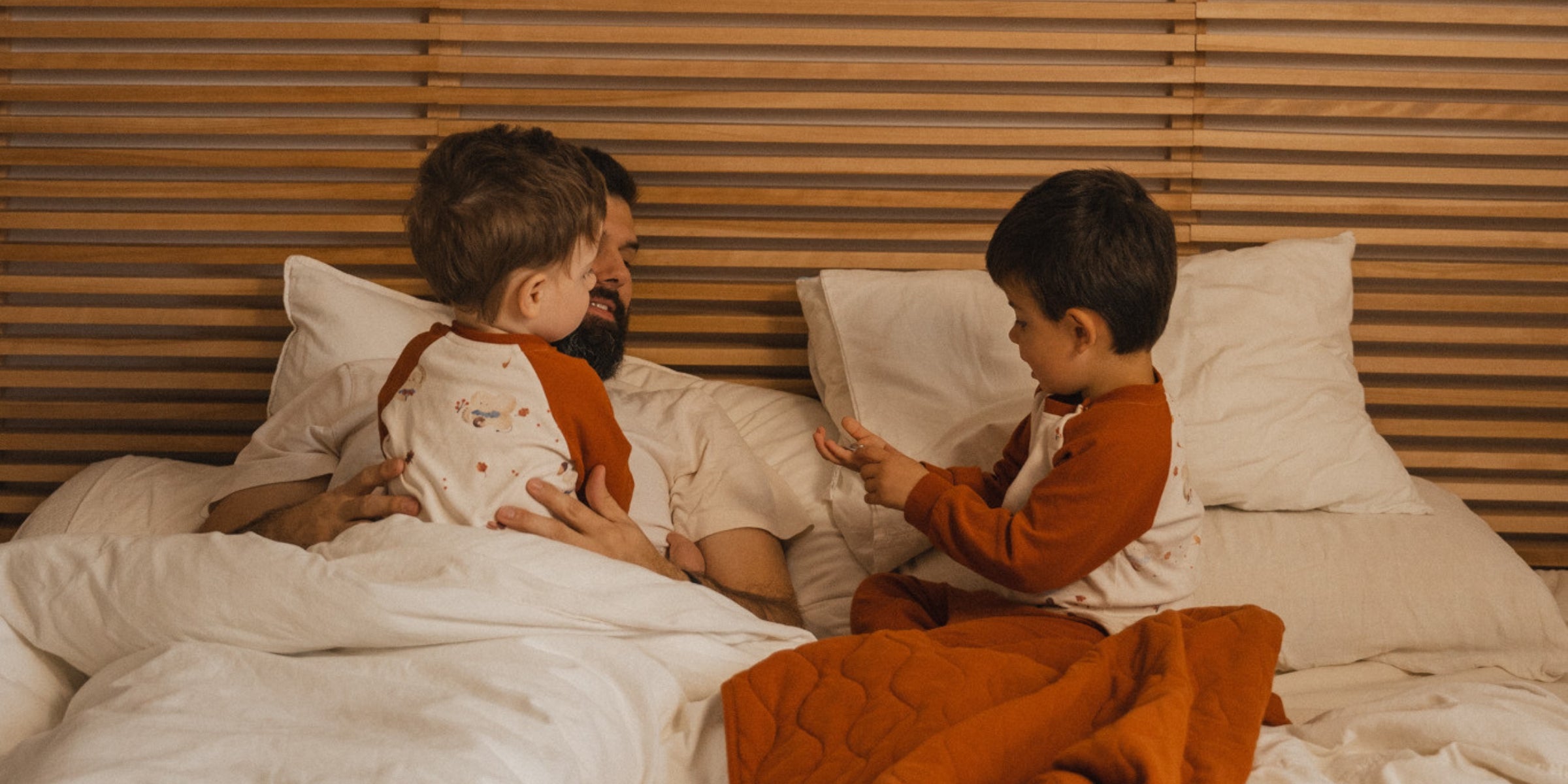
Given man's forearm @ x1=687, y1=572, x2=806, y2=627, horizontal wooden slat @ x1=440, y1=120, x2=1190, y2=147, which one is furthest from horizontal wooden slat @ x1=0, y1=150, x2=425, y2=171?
man's forearm @ x1=687, y1=572, x2=806, y2=627

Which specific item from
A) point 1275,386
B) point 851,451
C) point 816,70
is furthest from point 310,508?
point 1275,386

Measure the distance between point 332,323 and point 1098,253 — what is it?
1.31m

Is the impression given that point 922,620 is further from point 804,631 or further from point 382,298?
point 382,298

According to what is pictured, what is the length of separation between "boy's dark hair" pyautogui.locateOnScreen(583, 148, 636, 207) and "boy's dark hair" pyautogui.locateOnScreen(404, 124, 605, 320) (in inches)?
23.8

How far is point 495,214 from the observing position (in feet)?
4.60

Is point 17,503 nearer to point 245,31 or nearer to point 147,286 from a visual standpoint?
point 147,286

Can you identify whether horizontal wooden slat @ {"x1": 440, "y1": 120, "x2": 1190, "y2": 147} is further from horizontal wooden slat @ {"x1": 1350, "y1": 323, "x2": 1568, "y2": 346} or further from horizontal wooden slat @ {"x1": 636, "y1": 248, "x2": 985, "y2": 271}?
horizontal wooden slat @ {"x1": 1350, "y1": 323, "x2": 1568, "y2": 346}

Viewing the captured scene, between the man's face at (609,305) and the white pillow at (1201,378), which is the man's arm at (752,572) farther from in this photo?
the man's face at (609,305)

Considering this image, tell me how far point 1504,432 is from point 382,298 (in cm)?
218

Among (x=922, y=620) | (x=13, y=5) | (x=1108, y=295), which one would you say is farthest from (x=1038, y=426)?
(x=13, y=5)

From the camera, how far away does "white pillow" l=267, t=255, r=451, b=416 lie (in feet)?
6.58

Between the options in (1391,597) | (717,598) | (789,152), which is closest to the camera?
(717,598)

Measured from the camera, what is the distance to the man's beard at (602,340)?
1967mm

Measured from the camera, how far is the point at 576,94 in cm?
224
